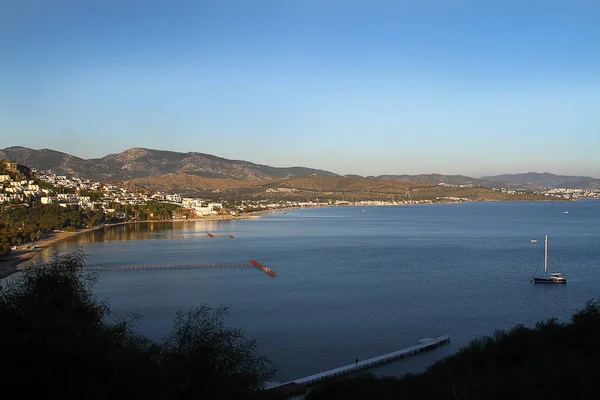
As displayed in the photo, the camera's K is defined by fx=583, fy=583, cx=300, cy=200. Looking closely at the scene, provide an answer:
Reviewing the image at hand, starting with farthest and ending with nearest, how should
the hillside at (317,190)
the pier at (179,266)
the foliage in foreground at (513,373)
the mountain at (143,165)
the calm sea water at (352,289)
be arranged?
the mountain at (143,165), the hillside at (317,190), the pier at (179,266), the calm sea water at (352,289), the foliage in foreground at (513,373)

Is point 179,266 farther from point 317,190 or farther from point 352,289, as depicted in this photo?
point 317,190

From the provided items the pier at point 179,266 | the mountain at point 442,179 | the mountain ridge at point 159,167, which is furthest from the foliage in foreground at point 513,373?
the mountain at point 442,179

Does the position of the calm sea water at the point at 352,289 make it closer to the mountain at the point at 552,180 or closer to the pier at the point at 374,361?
the pier at the point at 374,361

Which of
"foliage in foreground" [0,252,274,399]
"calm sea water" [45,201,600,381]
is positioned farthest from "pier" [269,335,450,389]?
"foliage in foreground" [0,252,274,399]

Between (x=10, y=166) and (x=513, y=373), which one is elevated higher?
(x=10, y=166)

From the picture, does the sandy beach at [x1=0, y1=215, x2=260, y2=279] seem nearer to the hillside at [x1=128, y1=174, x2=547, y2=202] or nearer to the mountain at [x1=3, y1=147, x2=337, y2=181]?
the hillside at [x1=128, y1=174, x2=547, y2=202]

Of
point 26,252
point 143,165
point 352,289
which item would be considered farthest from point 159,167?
point 352,289

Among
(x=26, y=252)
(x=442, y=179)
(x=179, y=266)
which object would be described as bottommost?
(x=179, y=266)
